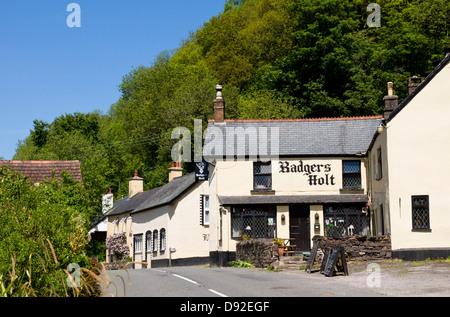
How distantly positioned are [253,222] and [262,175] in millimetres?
2773

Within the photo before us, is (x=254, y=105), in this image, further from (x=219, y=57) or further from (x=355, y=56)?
(x=219, y=57)

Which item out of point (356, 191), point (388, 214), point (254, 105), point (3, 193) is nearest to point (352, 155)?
point (356, 191)

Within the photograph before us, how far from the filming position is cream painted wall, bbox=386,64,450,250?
88.2ft

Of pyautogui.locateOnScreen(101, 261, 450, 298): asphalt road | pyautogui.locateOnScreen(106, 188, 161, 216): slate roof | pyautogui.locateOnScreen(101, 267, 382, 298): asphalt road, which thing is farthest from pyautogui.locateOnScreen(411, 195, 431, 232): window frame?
pyautogui.locateOnScreen(106, 188, 161, 216): slate roof

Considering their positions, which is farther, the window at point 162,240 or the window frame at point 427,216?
the window at point 162,240

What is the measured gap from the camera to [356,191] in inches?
1420

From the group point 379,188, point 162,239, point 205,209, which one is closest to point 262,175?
point 379,188

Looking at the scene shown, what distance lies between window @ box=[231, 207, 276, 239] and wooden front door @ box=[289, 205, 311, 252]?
3.50 feet

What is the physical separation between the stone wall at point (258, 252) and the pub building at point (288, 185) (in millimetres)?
1574

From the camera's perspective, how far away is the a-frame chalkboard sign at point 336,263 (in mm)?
22234

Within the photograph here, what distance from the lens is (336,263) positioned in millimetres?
22656

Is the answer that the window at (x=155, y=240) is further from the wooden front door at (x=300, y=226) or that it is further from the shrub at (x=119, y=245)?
the wooden front door at (x=300, y=226)

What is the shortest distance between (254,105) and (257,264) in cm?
2714

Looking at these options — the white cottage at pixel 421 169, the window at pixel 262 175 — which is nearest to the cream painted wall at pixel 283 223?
the window at pixel 262 175
